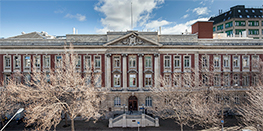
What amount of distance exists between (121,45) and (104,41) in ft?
12.1

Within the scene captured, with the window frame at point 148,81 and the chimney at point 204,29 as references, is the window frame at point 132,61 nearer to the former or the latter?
the window frame at point 148,81

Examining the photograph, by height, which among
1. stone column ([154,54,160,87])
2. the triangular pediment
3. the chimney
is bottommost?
stone column ([154,54,160,87])

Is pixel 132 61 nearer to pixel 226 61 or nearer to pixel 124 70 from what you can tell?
pixel 124 70

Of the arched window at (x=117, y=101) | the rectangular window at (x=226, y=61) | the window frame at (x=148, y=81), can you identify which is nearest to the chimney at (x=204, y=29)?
the rectangular window at (x=226, y=61)

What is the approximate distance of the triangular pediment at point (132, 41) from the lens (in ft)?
89.4

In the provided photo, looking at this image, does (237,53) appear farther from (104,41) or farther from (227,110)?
(104,41)

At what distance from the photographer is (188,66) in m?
28.6

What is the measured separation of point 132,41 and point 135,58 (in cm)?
349

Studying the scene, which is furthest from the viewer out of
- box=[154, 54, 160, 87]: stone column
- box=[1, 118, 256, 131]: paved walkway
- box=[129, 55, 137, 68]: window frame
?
box=[129, 55, 137, 68]: window frame

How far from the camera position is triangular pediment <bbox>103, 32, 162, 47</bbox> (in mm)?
27261

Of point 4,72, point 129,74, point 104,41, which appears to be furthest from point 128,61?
point 4,72

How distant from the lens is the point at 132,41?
2747 centimetres

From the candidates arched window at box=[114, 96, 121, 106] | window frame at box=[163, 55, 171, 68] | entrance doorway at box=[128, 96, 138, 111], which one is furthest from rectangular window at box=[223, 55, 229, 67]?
arched window at box=[114, 96, 121, 106]

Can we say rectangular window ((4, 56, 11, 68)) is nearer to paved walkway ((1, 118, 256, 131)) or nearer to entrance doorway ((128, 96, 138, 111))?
paved walkway ((1, 118, 256, 131))
